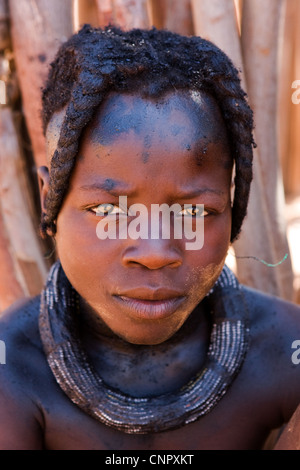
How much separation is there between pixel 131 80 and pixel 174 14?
3.58 ft

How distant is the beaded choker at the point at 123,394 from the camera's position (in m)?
1.43

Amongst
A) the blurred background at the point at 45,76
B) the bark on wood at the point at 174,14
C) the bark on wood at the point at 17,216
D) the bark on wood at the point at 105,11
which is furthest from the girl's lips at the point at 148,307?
the bark on wood at the point at 174,14

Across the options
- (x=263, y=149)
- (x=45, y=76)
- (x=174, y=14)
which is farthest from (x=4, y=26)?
(x=263, y=149)

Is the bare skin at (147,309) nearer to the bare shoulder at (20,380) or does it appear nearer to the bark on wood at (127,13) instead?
the bare shoulder at (20,380)

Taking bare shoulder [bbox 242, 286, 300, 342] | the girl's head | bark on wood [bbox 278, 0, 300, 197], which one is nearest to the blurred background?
bare shoulder [bbox 242, 286, 300, 342]

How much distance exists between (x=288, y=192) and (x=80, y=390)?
398 cm

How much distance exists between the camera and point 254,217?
2223 mm

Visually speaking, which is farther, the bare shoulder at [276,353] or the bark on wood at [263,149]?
the bark on wood at [263,149]

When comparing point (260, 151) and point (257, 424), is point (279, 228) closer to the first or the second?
point (260, 151)

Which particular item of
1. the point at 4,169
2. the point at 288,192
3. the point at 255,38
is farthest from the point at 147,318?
the point at 288,192

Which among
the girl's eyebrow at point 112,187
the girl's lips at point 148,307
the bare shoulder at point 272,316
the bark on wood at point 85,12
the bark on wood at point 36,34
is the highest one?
the bark on wood at point 85,12

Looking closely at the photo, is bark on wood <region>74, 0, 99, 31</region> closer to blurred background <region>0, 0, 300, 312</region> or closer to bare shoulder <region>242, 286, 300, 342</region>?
blurred background <region>0, 0, 300, 312</region>

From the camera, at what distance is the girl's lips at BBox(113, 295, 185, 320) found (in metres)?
1.28

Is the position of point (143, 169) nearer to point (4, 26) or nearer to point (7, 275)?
point (4, 26)
